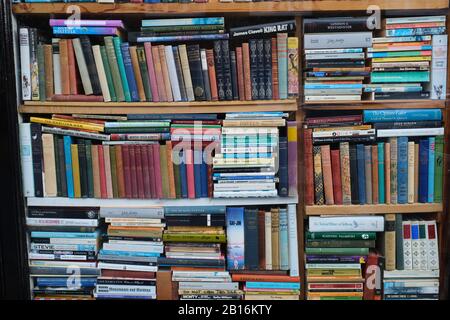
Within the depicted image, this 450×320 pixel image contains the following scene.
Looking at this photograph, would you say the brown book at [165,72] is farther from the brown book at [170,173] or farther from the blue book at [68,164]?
the blue book at [68,164]

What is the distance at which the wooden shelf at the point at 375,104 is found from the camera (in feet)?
5.20

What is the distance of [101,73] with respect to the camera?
158 centimetres

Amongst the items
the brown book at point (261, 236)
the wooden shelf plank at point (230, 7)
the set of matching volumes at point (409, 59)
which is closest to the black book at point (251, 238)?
the brown book at point (261, 236)

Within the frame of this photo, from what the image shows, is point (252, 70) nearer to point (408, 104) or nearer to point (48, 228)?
point (408, 104)

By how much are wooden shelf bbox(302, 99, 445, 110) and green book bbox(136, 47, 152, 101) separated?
592 millimetres

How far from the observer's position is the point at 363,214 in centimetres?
162

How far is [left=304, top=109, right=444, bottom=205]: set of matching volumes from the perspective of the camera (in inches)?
62.5

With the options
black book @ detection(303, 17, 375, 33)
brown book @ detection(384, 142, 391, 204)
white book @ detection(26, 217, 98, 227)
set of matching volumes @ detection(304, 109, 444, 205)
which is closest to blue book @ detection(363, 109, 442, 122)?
set of matching volumes @ detection(304, 109, 444, 205)

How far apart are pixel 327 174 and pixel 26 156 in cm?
116

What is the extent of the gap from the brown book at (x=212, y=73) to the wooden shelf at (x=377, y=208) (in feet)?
1.85

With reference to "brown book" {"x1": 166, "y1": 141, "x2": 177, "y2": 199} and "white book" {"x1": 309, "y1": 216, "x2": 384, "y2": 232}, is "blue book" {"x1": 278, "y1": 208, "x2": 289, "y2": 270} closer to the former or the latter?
"white book" {"x1": 309, "y1": 216, "x2": 384, "y2": 232}

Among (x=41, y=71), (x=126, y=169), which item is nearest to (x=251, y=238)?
(x=126, y=169)

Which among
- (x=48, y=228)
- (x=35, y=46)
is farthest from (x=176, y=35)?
(x=48, y=228)

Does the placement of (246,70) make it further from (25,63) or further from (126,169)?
(25,63)
